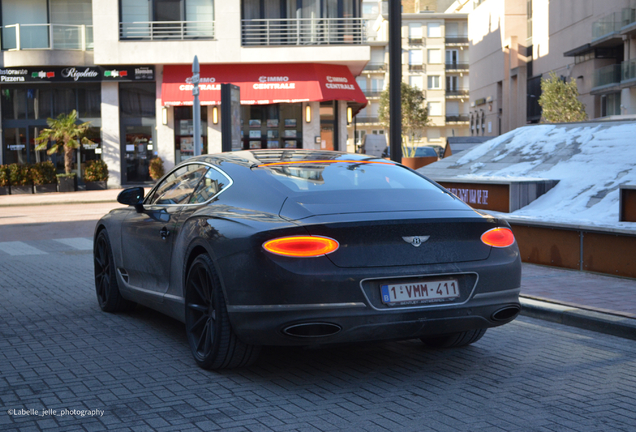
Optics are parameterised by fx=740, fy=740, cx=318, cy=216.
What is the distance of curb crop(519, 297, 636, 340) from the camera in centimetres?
562

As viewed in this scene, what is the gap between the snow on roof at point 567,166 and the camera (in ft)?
28.7

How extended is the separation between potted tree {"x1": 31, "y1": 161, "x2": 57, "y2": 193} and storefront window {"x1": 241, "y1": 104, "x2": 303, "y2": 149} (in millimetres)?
7819

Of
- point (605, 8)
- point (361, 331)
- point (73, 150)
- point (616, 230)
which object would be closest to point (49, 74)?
point (73, 150)

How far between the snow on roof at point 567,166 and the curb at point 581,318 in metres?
1.72

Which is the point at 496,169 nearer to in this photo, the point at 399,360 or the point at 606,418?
the point at 399,360

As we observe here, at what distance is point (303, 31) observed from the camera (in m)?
31.4

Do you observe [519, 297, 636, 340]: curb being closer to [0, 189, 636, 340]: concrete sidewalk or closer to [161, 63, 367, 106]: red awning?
[0, 189, 636, 340]: concrete sidewalk

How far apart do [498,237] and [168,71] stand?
27.8m

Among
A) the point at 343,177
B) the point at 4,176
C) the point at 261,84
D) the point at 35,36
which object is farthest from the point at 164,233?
the point at 35,36

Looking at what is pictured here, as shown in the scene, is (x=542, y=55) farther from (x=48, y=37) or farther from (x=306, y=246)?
(x=306, y=246)

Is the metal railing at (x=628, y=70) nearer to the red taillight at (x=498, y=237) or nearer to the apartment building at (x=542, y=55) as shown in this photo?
the apartment building at (x=542, y=55)

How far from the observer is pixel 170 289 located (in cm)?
531

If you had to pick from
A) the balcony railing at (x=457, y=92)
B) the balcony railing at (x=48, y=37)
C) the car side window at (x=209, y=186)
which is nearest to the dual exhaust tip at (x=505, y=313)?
the car side window at (x=209, y=186)

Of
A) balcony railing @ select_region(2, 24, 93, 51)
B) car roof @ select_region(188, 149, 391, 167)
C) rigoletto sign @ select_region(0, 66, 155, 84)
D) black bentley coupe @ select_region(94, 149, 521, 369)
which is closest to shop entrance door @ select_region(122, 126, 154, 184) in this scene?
rigoletto sign @ select_region(0, 66, 155, 84)
